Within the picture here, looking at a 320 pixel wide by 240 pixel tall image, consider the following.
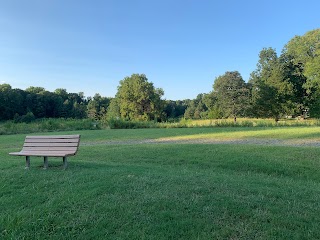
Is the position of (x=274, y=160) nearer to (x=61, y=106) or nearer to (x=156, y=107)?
(x=156, y=107)

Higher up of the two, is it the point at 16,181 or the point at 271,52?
the point at 271,52

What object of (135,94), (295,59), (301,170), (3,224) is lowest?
(301,170)

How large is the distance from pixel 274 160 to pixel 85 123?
81.2 feet

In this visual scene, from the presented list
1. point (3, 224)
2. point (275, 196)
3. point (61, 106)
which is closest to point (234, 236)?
point (275, 196)

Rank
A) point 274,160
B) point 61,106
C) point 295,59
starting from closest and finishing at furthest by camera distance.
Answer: point 274,160 < point 295,59 < point 61,106

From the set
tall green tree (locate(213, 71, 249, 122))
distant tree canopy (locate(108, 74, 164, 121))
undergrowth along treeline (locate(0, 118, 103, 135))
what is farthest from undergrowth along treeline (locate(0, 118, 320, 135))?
distant tree canopy (locate(108, 74, 164, 121))

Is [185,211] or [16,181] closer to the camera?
[185,211]

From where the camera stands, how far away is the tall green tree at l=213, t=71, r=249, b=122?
45906 millimetres

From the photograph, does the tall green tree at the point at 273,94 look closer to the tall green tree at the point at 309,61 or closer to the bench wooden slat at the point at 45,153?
the tall green tree at the point at 309,61

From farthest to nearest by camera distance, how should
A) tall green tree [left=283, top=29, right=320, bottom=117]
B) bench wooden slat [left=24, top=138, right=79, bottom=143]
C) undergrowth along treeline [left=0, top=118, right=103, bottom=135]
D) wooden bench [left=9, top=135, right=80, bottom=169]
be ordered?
tall green tree [left=283, top=29, right=320, bottom=117] → undergrowth along treeline [left=0, top=118, right=103, bottom=135] → bench wooden slat [left=24, top=138, right=79, bottom=143] → wooden bench [left=9, top=135, right=80, bottom=169]

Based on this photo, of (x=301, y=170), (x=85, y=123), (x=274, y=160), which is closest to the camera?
(x=301, y=170)

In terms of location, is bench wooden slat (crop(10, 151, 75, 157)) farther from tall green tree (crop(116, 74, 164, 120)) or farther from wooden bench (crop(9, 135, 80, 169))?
tall green tree (crop(116, 74, 164, 120))

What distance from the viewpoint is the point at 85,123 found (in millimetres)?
29750

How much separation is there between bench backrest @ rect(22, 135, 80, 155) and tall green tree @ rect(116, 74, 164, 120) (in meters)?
44.0
